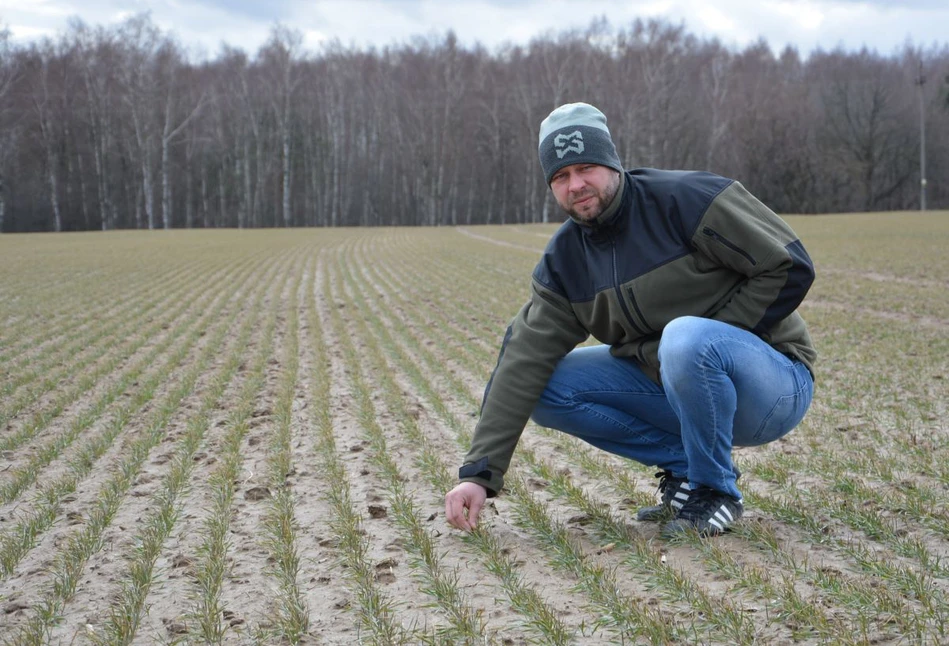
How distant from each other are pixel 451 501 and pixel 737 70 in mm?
70021

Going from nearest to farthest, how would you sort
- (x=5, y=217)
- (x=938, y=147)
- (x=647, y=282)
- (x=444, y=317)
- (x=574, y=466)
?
(x=647, y=282) < (x=574, y=466) < (x=444, y=317) < (x=5, y=217) < (x=938, y=147)

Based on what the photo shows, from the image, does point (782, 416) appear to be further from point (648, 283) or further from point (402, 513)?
point (402, 513)

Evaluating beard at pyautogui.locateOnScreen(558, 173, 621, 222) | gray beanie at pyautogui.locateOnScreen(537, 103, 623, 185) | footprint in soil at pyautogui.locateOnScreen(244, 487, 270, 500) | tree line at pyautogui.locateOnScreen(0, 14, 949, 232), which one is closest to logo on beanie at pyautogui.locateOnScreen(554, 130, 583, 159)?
gray beanie at pyautogui.locateOnScreen(537, 103, 623, 185)

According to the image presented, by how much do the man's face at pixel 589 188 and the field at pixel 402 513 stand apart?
4.26 ft

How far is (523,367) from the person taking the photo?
378 cm

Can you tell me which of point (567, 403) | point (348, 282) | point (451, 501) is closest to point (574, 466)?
point (567, 403)

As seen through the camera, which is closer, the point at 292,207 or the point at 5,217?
the point at 5,217

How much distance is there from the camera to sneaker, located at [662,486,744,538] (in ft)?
11.7

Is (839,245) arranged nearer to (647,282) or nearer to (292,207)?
(647,282)

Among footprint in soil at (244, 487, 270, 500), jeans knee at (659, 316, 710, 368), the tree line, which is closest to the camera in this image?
jeans knee at (659, 316, 710, 368)

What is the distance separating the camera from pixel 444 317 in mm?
13227

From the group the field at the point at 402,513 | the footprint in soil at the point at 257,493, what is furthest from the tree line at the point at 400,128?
the footprint in soil at the point at 257,493

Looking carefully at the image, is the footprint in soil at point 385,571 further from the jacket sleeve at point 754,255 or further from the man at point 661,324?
the jacket sleeve at point 754,255

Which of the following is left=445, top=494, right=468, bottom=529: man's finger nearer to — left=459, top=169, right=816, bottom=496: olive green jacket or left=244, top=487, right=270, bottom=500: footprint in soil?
left=459, top=169, right=816, bottom=496: olive green jacket
